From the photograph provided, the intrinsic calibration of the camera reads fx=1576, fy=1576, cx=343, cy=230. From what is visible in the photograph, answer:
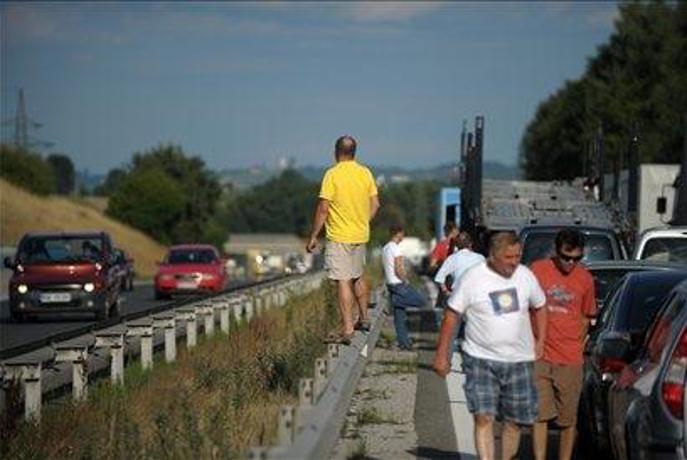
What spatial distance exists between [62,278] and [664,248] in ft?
48.0

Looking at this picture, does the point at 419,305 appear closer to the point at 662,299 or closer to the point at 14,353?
the point at 14,353

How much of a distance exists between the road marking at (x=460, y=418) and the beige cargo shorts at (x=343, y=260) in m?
1.71

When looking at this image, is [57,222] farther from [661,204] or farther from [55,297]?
[661,204]

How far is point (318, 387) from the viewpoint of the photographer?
984cm

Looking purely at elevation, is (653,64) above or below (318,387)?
above

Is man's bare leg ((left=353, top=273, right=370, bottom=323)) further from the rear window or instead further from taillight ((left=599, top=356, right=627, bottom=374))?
taillight ((left=599, top=356, right=627, bottom=374))

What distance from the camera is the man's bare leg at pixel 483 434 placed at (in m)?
10.2

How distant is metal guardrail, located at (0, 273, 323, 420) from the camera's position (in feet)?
43.4

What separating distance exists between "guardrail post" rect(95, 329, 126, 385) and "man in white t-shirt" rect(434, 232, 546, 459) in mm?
6643

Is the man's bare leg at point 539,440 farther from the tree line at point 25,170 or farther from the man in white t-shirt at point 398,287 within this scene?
the tree line at point 25,170

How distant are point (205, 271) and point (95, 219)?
58602 millimetres

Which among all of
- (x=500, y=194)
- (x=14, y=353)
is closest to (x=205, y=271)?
(x=500, y=194)

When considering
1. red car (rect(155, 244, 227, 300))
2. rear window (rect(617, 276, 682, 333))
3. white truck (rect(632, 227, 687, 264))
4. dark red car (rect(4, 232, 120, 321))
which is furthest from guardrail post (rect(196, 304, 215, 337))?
red car (rect(155, 244, 227, 300))

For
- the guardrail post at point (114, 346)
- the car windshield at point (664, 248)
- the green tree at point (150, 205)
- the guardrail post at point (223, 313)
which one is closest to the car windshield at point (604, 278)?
the car windshield at point (664, 248)
